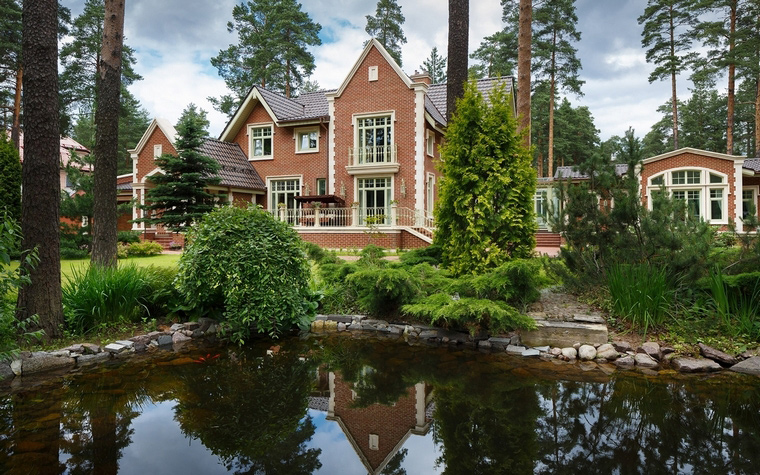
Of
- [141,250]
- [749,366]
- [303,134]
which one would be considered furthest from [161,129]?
[749,366]

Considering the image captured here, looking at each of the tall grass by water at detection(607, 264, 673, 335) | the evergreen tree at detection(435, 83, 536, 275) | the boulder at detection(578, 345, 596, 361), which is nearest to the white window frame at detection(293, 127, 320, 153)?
the evergreen tree at detection(435, 83, 536, 275)

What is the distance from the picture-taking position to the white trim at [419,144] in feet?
56.9

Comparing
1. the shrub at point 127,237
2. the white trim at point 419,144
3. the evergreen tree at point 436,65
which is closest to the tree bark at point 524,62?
the white trim at point 419,144

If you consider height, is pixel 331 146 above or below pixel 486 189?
above

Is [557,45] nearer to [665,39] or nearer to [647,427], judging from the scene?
[665,39]

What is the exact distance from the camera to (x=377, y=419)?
11.6ft

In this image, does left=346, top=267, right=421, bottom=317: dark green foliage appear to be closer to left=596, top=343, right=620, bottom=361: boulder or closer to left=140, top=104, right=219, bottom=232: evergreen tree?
left=596, top=343, right=620, bottom=361: boulder

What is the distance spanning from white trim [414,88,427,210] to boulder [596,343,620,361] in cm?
1255

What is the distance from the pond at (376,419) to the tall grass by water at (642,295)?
0.95m

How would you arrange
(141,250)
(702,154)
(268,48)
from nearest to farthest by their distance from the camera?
(141,250) → (702,154) → (268,48)

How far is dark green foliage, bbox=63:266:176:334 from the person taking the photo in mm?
5457

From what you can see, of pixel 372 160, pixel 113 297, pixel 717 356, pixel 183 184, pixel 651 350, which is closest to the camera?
pixel 717 356

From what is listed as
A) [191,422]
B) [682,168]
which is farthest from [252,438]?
[682,168]

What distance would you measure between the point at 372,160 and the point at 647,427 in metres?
15.9
